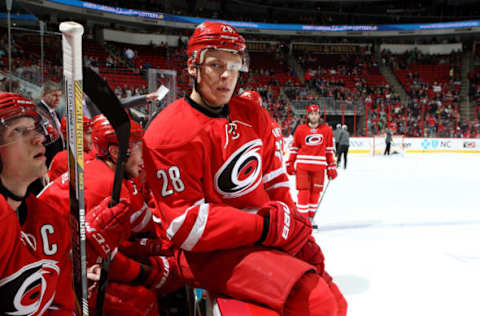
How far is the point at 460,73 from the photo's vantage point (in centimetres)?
2217

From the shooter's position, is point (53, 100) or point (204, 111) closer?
point (204, 111)

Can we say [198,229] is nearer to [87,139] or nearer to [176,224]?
[176,224]

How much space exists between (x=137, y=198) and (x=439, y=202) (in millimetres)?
5316

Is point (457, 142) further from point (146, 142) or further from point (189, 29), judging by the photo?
point (146, 142)

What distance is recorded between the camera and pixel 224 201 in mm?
1329

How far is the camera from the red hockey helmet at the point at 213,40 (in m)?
1.29

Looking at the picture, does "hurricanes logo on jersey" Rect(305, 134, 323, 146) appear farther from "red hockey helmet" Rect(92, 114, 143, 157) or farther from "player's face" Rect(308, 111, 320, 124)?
"red hockey helmet" Rect(92, 114, 143, 157)

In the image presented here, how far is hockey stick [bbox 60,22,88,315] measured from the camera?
87 cm

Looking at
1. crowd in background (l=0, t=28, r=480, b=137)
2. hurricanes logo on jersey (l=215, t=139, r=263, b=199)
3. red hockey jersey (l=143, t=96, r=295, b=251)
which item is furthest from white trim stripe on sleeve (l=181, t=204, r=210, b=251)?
crowd in background (l=0, t=28, r=480, b=137)

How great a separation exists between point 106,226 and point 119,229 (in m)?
0.04

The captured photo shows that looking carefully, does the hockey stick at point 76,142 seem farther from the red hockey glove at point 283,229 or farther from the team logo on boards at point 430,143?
the team logo on boards at point 430,143

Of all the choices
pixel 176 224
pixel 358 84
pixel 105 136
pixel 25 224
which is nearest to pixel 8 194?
pixel 25 224

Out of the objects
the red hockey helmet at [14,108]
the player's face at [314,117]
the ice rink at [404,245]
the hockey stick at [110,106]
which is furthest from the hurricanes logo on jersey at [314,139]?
the red hockey helmet at [14,108]

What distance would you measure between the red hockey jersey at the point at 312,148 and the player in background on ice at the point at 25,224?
357 cm
